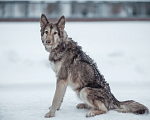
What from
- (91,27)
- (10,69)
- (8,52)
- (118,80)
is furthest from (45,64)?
(91,27)

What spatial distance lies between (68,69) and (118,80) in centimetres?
455

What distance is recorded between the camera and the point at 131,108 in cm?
341

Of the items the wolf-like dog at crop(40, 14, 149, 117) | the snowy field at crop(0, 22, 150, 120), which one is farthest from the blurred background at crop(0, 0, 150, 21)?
the wolf-like dog at crop(40, 14, 149, 117)

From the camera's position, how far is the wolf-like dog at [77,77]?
134 inches

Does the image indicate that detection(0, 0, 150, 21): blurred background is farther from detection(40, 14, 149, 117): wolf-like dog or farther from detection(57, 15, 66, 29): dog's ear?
detection(40, 14, 149, 117): wolf-like dog

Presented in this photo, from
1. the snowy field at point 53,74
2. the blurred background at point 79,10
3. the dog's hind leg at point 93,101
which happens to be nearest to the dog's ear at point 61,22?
the dog's hind leg at point 93,101

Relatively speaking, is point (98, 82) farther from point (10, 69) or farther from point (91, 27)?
point (91, 27)

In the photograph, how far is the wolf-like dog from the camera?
339 cm

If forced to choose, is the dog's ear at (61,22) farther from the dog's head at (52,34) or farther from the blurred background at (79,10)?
the blurred background at (79,10)

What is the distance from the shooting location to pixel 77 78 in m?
3.58

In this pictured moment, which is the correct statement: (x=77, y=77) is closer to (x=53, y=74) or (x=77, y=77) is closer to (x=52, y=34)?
(x=52, y=34)

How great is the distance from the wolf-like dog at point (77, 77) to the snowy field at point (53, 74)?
0.58 ft

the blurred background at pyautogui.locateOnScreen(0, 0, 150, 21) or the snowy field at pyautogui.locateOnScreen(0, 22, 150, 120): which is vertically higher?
the blurred background at pyautogui.locateOnScreen(0, 0, 150, 21)

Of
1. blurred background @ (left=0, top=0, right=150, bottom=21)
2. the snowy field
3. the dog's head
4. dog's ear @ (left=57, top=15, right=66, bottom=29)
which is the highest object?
blurred background @ (left=0, top=0, right=150, bottom=21)
